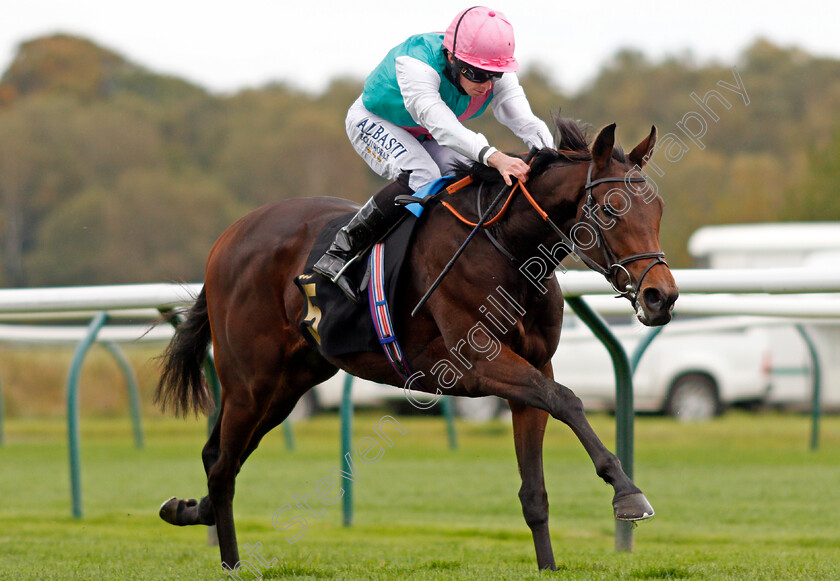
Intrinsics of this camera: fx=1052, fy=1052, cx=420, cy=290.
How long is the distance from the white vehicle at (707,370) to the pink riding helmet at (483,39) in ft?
32.0

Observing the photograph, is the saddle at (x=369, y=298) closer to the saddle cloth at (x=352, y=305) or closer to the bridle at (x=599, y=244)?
the saddle cloth at (x=352, y=305)

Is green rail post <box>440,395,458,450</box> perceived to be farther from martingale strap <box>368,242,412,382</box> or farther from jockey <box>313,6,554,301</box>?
martingale strap <box>368,242,412,382</box>

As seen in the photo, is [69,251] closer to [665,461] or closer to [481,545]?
[665,461]

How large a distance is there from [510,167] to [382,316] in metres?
0.78

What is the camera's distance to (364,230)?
4258mm

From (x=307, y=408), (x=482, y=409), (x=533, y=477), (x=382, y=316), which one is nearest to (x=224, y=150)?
(x=307, y=408)

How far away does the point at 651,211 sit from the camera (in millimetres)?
3570

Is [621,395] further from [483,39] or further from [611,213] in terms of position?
[483,39]

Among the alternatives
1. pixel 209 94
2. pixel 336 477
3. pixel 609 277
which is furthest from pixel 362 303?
pixel 209 94

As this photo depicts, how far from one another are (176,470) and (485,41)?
6103mm

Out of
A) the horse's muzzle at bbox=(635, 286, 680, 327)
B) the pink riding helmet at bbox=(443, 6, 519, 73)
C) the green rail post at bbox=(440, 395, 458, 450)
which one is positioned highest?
the pink riding helmet at bbox=(443, 6, 519, 73)

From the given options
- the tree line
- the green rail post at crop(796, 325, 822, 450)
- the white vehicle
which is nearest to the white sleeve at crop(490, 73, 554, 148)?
the green rail post at crop(796, 325, 822, 450)

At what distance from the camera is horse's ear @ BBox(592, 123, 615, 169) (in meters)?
3.64

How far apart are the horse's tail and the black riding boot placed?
3.81 ft
